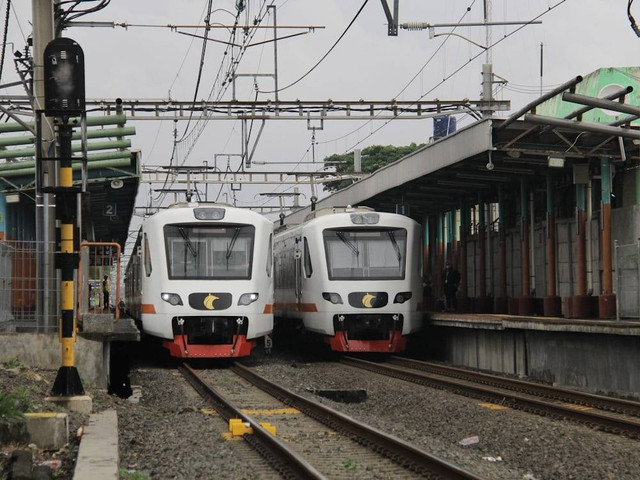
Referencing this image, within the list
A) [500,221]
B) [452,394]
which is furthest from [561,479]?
[500,221]

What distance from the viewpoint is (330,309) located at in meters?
21.1

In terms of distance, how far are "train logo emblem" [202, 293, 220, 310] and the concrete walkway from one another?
8.36 m

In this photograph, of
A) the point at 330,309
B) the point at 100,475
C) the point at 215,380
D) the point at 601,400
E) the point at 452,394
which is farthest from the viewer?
the point at 330,309

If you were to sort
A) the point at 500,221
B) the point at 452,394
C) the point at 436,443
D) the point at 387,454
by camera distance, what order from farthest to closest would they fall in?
1. the point at 500,221
2. the point at 452,394
3. the point at 436,443
4. the point at 387,454

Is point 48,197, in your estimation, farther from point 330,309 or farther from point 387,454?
point 387,454

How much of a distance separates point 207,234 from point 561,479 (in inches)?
472

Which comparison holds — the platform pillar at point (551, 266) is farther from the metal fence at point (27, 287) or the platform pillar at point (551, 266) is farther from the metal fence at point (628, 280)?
the metal fence at point (27, 287)

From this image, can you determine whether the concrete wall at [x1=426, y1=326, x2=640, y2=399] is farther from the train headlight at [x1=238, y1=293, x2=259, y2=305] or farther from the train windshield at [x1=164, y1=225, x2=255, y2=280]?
the train windshield at [x1=164, y1=225, x2=255, y2=280]

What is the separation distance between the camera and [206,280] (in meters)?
19.4

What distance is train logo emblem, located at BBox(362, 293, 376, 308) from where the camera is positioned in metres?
21.1

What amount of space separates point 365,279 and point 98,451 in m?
13.1

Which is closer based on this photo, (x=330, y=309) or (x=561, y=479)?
(x=561, y=479)

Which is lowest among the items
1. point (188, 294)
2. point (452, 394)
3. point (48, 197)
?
point (452, 394)

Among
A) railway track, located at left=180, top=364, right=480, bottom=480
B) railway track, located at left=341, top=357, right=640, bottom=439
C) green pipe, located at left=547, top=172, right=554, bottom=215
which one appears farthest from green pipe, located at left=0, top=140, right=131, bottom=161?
railway track, located at left=180, top=364, right=480, bottom=480
